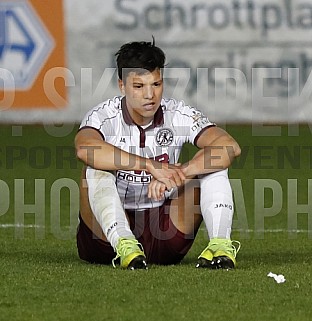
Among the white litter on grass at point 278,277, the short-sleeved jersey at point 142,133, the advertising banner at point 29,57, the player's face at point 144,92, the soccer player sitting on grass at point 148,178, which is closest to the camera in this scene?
the white litter on grass at point 278,277

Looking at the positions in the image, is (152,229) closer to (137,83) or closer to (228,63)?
(137,83)

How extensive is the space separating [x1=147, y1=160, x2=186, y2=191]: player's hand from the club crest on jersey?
1.11 feet

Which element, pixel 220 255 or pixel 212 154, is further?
pixel 212 154

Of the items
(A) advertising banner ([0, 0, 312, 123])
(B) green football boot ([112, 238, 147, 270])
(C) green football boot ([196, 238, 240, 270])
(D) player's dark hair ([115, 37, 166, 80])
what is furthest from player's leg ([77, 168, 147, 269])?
(A) advertising banner ([0, 0, 312, 123])

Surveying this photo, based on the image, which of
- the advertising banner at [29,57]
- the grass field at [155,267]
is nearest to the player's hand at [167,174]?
the grass field at [155,267]

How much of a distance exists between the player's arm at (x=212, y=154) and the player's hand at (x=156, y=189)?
0.60 feet

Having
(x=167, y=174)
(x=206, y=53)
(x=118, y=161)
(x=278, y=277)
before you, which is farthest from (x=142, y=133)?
(x=206, y=53)

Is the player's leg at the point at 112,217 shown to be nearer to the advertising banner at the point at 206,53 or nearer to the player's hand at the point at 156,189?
the player's hand at the point at 156,189

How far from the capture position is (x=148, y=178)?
6.68 meters

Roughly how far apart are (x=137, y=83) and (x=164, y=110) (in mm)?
322

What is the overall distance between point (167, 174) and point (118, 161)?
0.93 feet

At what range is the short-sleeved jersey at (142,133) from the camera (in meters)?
6.69

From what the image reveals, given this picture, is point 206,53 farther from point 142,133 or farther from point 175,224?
point 175,224

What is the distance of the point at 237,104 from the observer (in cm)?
1586
